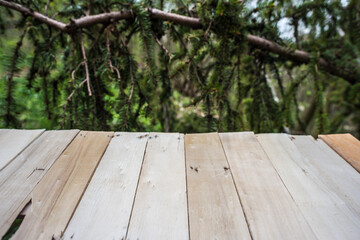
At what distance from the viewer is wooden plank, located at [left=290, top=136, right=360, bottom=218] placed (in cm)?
65

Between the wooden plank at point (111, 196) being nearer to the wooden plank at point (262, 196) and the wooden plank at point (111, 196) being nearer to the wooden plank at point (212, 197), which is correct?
the wooden plank at point (212, 197)

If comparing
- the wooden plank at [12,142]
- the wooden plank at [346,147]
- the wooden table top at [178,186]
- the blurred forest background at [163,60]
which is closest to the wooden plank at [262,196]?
the wooden table top at [178,186]

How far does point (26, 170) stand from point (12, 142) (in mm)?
253

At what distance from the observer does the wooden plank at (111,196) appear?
53cm

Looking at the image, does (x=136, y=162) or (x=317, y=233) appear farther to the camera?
(x=136, y=162)

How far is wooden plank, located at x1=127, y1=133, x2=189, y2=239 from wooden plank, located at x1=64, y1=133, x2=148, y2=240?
3cm

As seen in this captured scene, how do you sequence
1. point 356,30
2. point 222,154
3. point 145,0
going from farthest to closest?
point 356,30
point 145,0
point 222,154

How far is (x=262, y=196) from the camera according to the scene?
646 millimetres

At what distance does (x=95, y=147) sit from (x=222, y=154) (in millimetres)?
588

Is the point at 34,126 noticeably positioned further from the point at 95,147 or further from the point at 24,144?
the point at 95,147

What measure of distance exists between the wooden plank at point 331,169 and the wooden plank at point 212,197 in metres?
0.35

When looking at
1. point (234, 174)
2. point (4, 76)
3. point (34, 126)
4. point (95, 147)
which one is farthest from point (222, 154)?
point (34, 126)

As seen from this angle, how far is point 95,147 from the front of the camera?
0.87m

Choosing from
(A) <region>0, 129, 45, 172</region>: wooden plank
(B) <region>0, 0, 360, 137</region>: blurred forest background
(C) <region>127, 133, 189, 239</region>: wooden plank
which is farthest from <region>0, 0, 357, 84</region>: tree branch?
(C) <region>127, 133, 189, 239</region>: wooden plank
